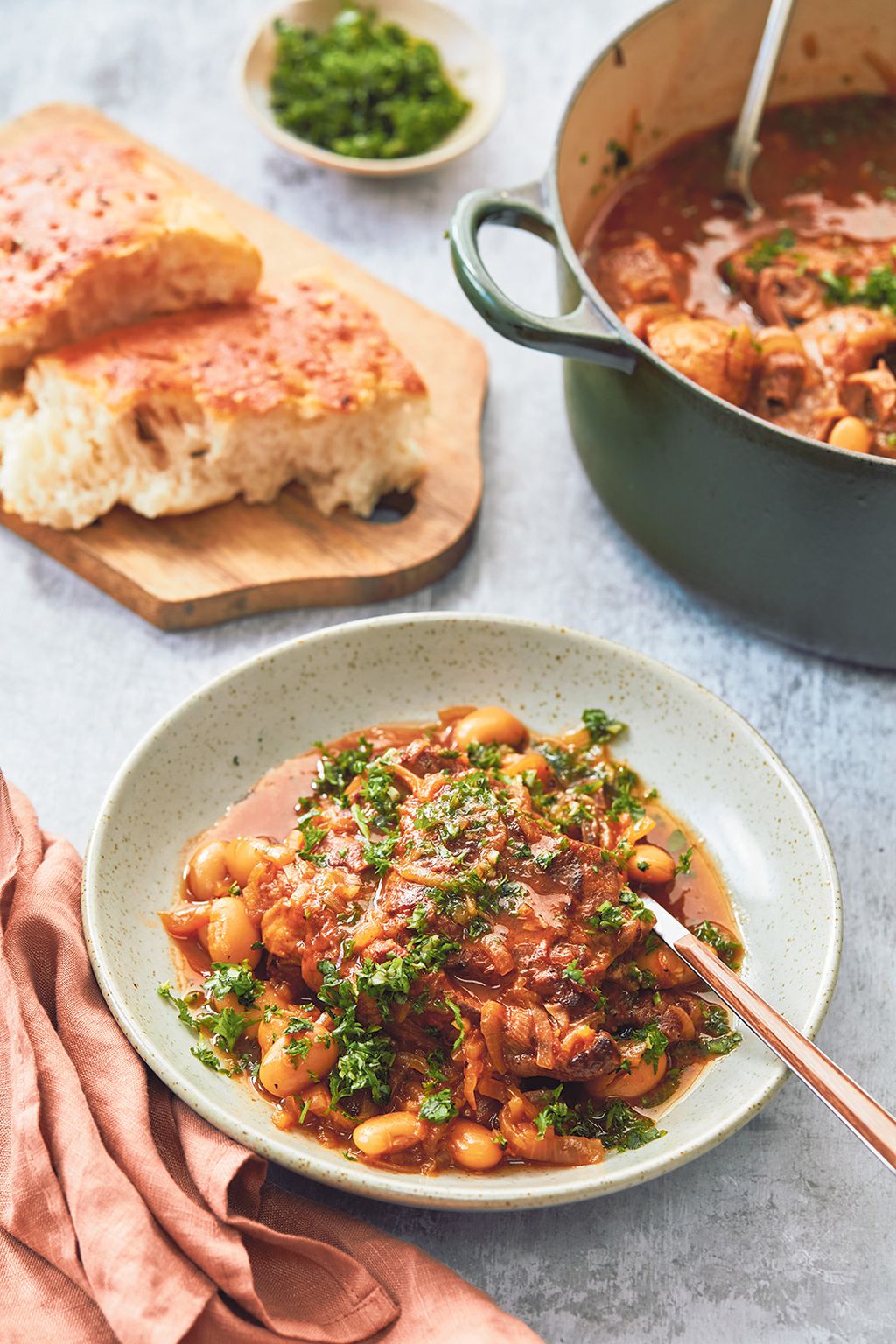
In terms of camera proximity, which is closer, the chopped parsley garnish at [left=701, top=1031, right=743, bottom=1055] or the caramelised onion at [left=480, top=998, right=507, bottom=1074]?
the caramelised onion at [left=480, top=998, right=507, bottom=1074]

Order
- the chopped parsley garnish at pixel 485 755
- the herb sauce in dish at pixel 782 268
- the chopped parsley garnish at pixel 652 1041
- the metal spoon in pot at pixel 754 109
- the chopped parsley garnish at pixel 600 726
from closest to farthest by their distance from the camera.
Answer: the chopped parsley garnish at pixel 652 1041
the chopped parsley garnish at pixel 485 755
the chopped parsley garnish at pixel 600 726
the herb sauce in dish at pixel 782 268
the metal spoon in pot at pixel 754 109

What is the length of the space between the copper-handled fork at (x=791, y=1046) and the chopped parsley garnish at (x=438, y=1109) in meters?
0.59

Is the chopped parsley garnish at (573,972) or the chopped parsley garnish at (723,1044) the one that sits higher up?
the chopped parsley garnish at (573,972)

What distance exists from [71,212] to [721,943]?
8.99ft

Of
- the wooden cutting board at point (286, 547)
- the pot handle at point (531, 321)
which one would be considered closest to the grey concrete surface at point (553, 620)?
the wooden cutting board at point (286, 547)

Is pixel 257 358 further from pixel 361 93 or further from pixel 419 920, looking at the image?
pixel 419 920

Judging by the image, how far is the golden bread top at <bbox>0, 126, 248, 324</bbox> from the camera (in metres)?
3.86

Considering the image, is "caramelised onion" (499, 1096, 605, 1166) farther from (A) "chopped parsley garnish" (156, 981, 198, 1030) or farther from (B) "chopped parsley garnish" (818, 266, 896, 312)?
(B) "chopped parsley garnish" (818, 266, 896, 312)

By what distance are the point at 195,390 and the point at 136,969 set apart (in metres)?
1.66

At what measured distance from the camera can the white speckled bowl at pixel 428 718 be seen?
267cm

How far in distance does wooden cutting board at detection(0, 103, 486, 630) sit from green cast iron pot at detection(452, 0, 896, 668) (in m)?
0.44

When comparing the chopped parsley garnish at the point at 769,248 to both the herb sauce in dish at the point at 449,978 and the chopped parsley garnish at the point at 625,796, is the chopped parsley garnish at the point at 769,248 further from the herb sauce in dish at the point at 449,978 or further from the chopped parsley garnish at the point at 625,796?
the herb sauce in dish at the point at 449,978

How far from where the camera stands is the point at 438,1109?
8.82ft

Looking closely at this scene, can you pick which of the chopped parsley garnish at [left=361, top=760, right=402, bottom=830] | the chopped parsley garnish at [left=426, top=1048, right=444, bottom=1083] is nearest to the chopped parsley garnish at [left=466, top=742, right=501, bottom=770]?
the chopped parsley garnish at [left=361, top=760, right=402, bottom=830]
